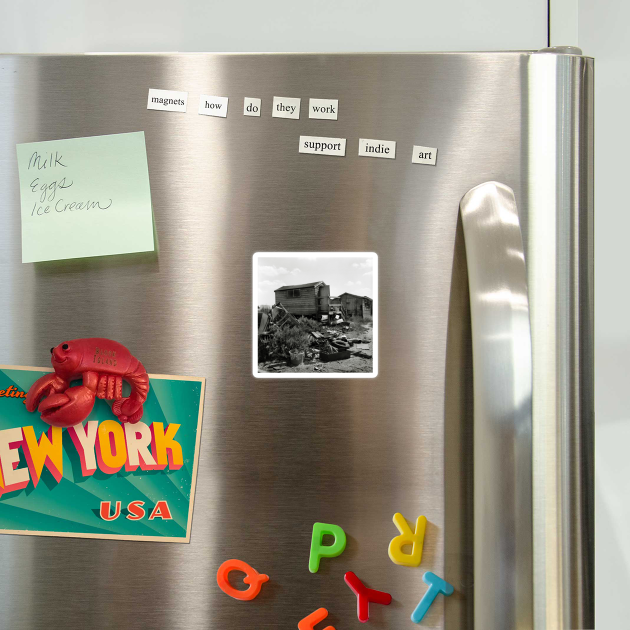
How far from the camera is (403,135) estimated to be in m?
0.50

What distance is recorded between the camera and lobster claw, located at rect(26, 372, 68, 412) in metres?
0.49

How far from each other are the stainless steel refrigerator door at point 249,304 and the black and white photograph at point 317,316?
1 cm

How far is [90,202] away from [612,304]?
2.35 feet

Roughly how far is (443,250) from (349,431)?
0.68 ft

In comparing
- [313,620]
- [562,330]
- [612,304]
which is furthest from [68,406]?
[612,304]

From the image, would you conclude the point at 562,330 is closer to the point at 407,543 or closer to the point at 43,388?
the point at 407,543

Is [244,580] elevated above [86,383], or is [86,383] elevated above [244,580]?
[86,383]

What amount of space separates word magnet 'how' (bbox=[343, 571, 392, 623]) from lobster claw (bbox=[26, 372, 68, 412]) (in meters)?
0.34

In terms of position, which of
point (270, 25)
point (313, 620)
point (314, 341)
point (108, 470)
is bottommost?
point (313, 620)

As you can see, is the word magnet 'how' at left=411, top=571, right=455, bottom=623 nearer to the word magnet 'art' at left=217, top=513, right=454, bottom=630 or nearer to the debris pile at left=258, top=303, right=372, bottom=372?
the word magnet 'art' at left=217, top=513, right=454, bottom=630

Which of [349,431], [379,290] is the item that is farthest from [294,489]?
[379,290]

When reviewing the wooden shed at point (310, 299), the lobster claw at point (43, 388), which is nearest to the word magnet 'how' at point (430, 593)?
the wooden shed at point (310, 299)

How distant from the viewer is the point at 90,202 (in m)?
0.51

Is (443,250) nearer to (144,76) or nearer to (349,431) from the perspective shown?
(349,431)
